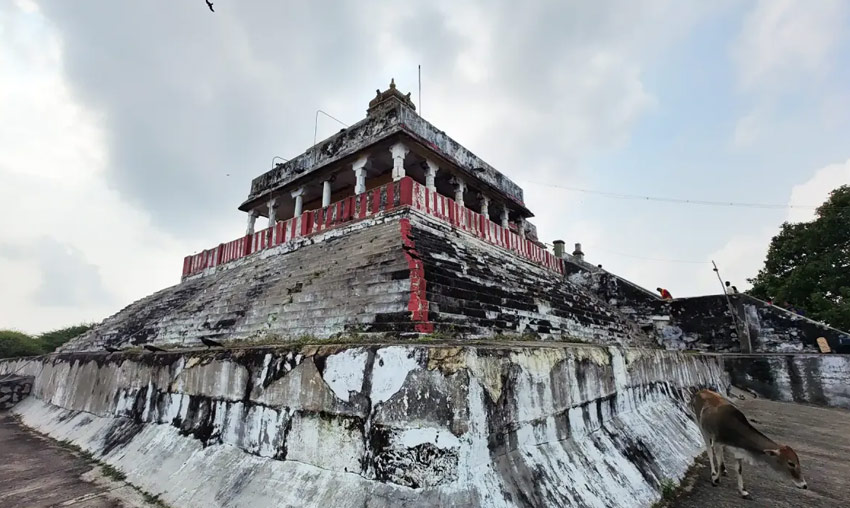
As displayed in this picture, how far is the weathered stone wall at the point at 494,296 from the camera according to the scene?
5.05 m

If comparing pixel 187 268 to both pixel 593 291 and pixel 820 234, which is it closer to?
pixel 593 291

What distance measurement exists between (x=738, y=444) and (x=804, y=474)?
4.53ft

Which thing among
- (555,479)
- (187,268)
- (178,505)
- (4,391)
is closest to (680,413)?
(555,479)

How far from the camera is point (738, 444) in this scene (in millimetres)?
3156

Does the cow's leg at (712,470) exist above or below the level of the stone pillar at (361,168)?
below

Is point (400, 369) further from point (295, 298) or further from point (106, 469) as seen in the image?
point (295, 298)

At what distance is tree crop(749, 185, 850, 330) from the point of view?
45.0 ft

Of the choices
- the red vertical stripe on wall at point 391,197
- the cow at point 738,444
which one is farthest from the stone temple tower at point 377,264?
the cow at point 738,444

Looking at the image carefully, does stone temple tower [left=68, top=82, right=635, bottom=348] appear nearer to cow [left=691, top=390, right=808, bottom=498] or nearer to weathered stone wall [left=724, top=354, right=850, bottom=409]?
cow [left=691, top=390, right=808, bottom=498]

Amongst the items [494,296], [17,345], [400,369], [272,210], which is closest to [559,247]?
[494,296]

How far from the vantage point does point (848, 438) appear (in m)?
5.29

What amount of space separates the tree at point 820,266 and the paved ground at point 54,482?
19035 millimetres

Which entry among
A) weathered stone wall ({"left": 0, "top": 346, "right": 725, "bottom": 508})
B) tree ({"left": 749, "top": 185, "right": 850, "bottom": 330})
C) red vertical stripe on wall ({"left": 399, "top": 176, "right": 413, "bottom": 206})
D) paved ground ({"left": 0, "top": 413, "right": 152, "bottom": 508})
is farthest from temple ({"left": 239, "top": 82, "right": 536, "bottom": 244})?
tree ({"left": 749, "top": 185, "right": 850, "bottom": 330})

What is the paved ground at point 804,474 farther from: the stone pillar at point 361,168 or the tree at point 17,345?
the tree at point 17,345
